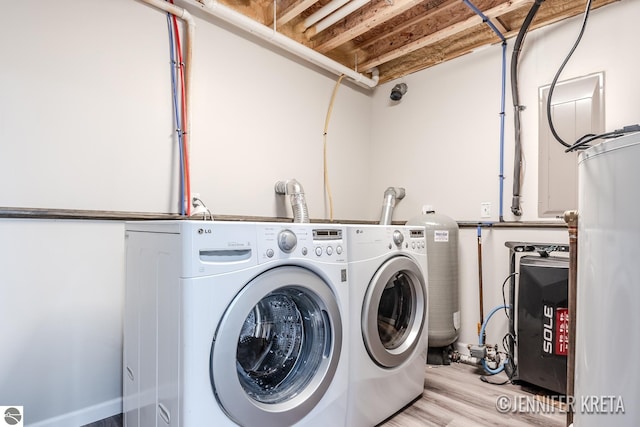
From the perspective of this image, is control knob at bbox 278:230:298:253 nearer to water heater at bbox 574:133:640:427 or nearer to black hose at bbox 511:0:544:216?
water heater at bbox 574:133:640:427

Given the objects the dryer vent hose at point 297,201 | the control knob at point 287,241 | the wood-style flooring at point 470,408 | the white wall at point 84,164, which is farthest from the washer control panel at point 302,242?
the white wall at point 84,164

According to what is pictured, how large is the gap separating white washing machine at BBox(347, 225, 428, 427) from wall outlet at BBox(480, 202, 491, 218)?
2.72 feet

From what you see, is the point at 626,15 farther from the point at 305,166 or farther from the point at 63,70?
the point at 63,70

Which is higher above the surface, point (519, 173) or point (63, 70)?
point (63, 70)

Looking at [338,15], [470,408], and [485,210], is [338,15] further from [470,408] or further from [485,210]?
[470,408]

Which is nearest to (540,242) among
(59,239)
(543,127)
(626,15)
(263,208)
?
(543,127)

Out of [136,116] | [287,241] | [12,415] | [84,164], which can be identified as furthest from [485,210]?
[12,415]

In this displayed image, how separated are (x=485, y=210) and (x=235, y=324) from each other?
205cm

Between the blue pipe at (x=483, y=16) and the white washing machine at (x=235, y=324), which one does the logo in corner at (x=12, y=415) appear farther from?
the blue pipe at (x=483, y=16)

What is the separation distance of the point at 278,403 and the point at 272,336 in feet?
0.82

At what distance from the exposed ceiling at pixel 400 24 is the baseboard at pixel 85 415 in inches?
96.9

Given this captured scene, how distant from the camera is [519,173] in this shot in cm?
230

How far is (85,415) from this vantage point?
64.8 inches

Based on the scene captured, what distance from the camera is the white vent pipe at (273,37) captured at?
79.9 inches
